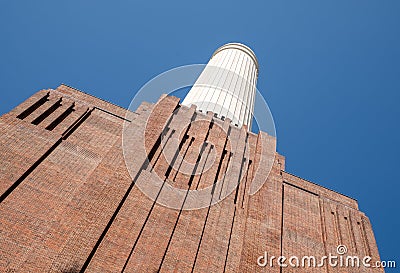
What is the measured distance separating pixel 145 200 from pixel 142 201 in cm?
14

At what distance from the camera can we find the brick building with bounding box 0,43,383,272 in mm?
12938

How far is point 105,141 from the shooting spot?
62.7ft

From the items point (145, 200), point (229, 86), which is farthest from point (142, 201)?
point (229, 86)

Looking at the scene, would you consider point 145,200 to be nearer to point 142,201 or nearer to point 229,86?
point 142,201

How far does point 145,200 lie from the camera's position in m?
14.8

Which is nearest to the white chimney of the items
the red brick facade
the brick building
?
the brick building

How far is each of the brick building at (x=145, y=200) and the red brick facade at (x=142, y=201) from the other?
5cm

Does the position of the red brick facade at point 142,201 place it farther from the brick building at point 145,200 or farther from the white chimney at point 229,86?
the white chimney at point 229,86

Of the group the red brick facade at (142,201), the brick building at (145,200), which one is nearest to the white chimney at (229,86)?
the brick building at (145,200)

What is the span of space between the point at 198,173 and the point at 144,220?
176 inches

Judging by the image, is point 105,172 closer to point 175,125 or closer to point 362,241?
point 175,125

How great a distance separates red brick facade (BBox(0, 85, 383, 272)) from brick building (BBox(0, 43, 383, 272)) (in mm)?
50

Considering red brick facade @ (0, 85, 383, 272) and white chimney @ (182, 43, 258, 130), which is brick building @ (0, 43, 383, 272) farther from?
white chimney @ (182, 43, 258, 130)

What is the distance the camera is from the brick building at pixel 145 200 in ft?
42.4
